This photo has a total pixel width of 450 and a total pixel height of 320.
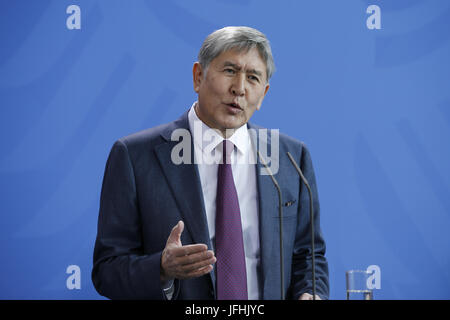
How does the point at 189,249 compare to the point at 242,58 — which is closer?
the point at 189,249

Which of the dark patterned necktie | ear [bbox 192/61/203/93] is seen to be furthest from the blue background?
the dark patterned necktie

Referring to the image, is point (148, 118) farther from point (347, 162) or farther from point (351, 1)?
point (351, 1)

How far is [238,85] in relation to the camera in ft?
5.72

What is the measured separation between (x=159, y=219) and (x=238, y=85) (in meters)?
0.50

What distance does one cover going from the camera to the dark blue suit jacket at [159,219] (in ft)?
5.40

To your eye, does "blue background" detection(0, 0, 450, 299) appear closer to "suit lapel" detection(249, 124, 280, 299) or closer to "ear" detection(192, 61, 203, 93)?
"ear" detection(192, 61, 203, 93)

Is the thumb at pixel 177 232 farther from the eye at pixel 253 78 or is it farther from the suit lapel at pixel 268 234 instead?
the eye at pixel 253 78

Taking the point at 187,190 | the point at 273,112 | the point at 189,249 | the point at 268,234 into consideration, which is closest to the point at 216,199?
the point at 187,190

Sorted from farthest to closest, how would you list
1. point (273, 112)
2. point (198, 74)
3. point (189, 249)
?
point (273, 112) → point (198, 74) → point (189, 249)

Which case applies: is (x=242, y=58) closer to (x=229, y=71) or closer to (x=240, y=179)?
(x=229, y=71)

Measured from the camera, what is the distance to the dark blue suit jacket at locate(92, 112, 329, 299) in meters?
1.64
